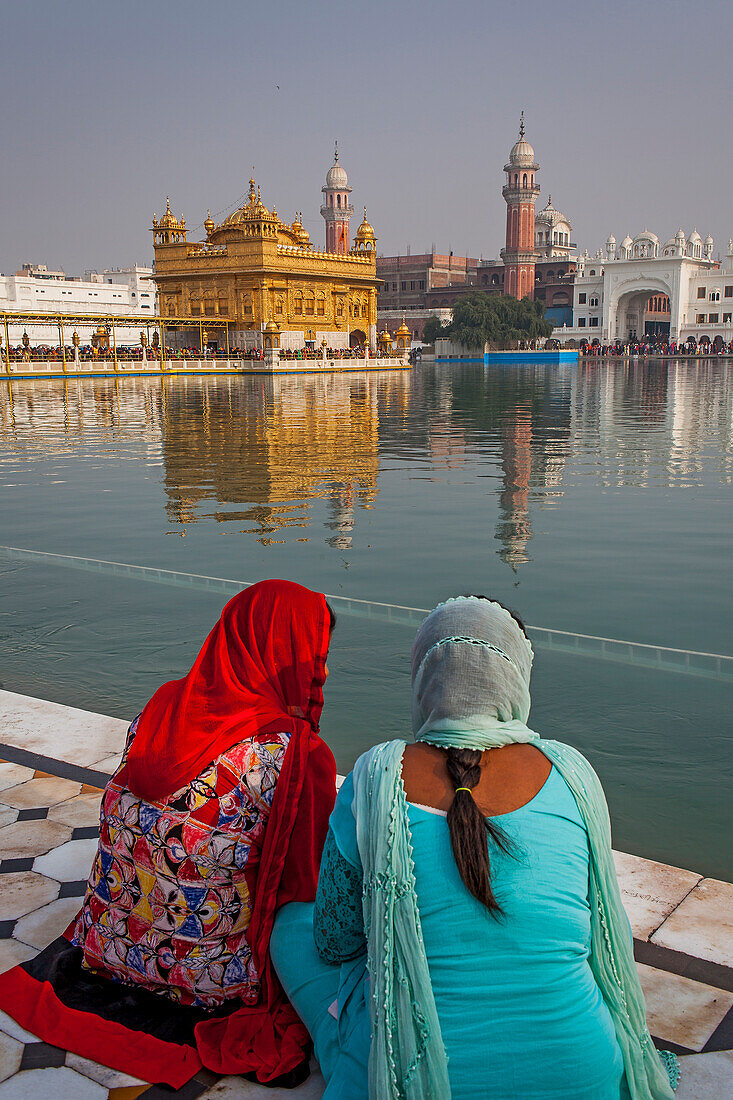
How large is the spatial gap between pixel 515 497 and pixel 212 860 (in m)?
6.87

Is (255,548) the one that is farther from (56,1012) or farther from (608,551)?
(56,1012)

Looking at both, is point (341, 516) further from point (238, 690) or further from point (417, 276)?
point (417, 276)

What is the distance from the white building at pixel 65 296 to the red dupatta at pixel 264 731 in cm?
5018

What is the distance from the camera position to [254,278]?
43500 millimetres

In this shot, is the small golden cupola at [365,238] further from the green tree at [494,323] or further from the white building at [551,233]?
the white building at [551,233]

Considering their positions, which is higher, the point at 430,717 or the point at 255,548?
the point at 430,717

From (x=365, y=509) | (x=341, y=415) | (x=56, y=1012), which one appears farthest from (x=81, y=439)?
(x=56, y=1012)

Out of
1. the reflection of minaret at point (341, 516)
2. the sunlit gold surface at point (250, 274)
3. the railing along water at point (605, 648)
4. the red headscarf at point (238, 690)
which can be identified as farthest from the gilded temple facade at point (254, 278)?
the red headscarf at point (238, 690)

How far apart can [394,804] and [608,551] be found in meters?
5.07

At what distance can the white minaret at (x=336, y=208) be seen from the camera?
68.2m

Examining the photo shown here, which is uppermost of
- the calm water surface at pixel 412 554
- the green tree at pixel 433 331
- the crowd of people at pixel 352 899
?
the green tree at pixel 433 331

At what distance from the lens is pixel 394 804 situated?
1.18m

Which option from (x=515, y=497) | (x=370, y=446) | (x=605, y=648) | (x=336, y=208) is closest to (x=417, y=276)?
(x=336, y=208)

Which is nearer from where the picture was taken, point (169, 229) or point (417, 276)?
point (169, 229)
